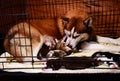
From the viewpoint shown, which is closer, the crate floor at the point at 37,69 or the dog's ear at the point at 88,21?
the crate floor at the point at 37,69

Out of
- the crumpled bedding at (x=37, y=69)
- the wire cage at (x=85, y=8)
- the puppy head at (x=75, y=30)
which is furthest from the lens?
the wire cage at (x=85, y=8)

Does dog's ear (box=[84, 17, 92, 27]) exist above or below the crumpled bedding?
above

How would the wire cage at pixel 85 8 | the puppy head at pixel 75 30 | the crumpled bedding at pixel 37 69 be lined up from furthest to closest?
the wire cage at pixel 85 8, the puppy head at pixel 75 30, the crumpled bedding at pixel 37 69

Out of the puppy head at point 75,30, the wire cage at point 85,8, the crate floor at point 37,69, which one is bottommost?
the crate floor at point 37,69

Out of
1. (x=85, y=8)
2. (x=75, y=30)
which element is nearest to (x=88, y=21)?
(x=75, y=30)

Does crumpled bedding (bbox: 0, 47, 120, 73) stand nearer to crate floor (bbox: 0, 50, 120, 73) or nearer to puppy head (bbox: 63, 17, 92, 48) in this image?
crate floor (bbox: 0, 50, 120, 73)

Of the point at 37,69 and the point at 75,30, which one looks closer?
the point at 37,69

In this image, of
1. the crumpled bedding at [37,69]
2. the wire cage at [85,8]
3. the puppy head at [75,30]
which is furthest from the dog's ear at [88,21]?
the crumpled bedding at [37,69]

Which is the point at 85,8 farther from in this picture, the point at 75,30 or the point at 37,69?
the point at 37,69

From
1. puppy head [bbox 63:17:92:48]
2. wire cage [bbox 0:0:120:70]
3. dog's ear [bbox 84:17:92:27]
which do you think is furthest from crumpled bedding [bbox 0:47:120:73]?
wire cage [bbox 0:0:120:70]

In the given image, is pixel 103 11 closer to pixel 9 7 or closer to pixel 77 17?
pixel 77 17

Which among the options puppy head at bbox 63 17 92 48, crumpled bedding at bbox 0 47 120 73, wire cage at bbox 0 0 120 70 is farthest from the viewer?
wire cage at bbox 0 0 120 70

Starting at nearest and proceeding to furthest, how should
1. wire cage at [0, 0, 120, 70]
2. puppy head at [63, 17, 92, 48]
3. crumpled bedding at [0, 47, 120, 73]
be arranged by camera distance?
crumpled bedding at [0, 47, 120, 73]
puppy head at [63, 17, 92, 48]
wire cage at [0, 0, 120, 70]

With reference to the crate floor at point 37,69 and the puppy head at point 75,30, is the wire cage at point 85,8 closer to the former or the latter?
the puppy head at point 75,30
